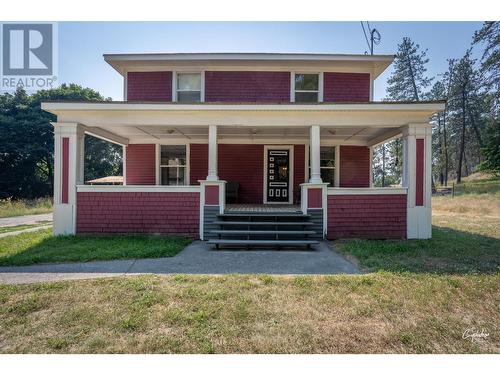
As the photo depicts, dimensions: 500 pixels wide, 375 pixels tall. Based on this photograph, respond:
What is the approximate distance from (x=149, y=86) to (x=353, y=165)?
28.7 feet

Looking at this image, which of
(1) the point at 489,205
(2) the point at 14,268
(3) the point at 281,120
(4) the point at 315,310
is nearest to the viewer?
(4) the point at 315,310

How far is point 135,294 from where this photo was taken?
3.59 metres

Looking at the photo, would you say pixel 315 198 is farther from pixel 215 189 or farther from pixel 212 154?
pixel 212 154

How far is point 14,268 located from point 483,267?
27.4ft

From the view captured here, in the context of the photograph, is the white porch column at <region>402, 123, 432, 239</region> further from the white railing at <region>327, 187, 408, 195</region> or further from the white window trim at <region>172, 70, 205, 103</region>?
the white window trim at <region>172, 70, 205, 103</region>

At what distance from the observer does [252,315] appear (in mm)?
3098

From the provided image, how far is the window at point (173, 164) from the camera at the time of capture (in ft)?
35.2

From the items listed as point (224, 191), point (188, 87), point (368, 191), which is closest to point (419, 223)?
point (368, 191)

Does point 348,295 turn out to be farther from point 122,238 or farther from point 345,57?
point 345,57

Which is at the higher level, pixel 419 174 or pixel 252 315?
pixel 419 174

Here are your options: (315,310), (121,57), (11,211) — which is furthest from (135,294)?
(11,211)

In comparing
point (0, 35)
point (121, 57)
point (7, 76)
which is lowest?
point (7, 76)

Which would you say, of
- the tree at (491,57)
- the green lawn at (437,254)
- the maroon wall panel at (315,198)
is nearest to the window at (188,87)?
the maroon wall panel at (315,198)

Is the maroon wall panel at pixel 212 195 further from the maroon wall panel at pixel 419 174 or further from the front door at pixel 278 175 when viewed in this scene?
the maroon wall panel at pixel 419 174
